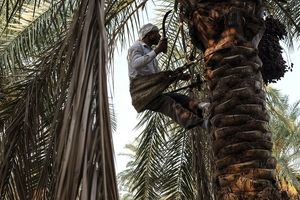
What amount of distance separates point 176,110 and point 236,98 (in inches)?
33.9

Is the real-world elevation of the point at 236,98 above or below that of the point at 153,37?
below

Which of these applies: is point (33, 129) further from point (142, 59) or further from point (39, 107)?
point (142, 59)

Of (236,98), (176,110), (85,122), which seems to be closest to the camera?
(85,122)

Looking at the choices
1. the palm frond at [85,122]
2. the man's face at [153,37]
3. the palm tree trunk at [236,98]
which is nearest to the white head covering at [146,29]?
the man's face at [153,37]

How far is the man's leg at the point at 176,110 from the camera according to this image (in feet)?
13.2

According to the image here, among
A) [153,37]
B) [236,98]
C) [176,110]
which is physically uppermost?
[153,37]

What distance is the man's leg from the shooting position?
4012 millimetres

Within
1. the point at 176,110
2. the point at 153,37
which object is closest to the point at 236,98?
the point at 176,110

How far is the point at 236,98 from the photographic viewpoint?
3342mm

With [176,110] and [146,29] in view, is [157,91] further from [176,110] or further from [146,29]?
[146,29]

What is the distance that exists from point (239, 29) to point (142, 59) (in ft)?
3.02

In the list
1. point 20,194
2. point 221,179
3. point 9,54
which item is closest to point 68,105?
point 221,179

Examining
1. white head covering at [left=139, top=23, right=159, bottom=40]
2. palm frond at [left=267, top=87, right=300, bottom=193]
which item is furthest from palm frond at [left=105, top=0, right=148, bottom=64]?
palm frond at [left=267, top=87, right=300, bottom=193]

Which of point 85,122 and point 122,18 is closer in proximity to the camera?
point 85,122
